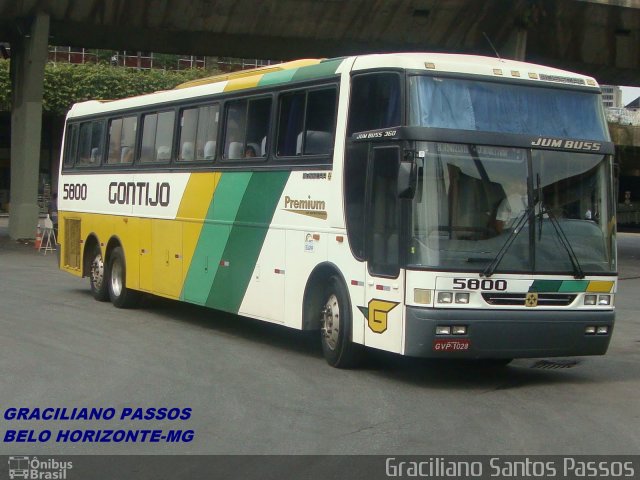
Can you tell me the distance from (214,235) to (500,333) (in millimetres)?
5158

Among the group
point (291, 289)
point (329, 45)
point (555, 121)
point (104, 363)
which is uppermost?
point (329, 45)

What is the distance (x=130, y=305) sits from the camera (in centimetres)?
1747

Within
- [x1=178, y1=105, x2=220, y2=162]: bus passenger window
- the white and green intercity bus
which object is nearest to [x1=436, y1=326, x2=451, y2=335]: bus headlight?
the white and green intercity bus

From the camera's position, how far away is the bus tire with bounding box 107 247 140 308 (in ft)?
56.8

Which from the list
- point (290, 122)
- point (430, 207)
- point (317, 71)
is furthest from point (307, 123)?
point (430, 207)

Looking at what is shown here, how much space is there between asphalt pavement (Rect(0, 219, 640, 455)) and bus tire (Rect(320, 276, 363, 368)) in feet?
0.47

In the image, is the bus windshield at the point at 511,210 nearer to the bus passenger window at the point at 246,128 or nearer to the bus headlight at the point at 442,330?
the bus headlight at the point at 442,330

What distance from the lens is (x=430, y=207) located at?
10297 mm

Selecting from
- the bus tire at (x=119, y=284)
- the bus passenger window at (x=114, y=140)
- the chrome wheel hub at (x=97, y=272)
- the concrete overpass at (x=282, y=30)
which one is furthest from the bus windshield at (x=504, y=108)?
the concrete overpass at (x=282, y=30)

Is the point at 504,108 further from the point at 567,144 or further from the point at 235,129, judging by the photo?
the point at 235,129

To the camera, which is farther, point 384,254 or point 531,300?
point 384,254
